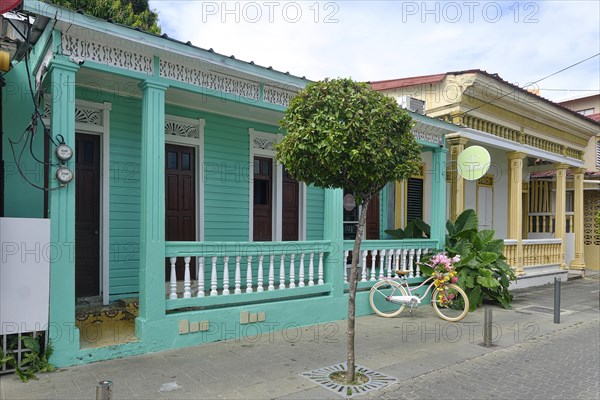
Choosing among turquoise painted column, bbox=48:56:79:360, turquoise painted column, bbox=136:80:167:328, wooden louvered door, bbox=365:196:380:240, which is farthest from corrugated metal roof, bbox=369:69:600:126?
turquoise painted column, bbox=48:56:79:360

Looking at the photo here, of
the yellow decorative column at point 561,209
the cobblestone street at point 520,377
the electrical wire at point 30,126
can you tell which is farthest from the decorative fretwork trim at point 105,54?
the yellow decorative column at point 561,209

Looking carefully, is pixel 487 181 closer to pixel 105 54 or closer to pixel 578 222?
pixel 578 222

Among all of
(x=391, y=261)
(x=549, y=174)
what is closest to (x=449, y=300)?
(x=391, y=261)

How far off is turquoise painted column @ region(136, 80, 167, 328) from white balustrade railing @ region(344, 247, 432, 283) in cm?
341

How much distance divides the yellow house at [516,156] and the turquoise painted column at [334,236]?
3476 mm

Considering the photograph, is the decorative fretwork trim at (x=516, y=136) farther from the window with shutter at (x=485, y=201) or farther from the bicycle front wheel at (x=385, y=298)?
the bicycle front wheel at (x=385, y=298)

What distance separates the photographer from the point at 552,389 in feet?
15.3

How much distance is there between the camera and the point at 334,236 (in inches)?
282

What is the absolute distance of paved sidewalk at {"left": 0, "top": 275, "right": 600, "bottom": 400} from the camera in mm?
4270

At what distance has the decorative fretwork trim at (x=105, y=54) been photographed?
15.7 ft

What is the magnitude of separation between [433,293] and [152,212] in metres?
5.54

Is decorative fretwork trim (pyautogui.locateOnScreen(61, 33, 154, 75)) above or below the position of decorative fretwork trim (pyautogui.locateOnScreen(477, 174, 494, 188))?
above

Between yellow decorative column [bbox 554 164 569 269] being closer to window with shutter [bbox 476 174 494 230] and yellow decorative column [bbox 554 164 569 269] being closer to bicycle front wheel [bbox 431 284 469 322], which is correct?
window with shutter [bbox 476 174 494 230]

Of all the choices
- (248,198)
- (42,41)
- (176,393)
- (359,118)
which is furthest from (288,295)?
(42,41)
